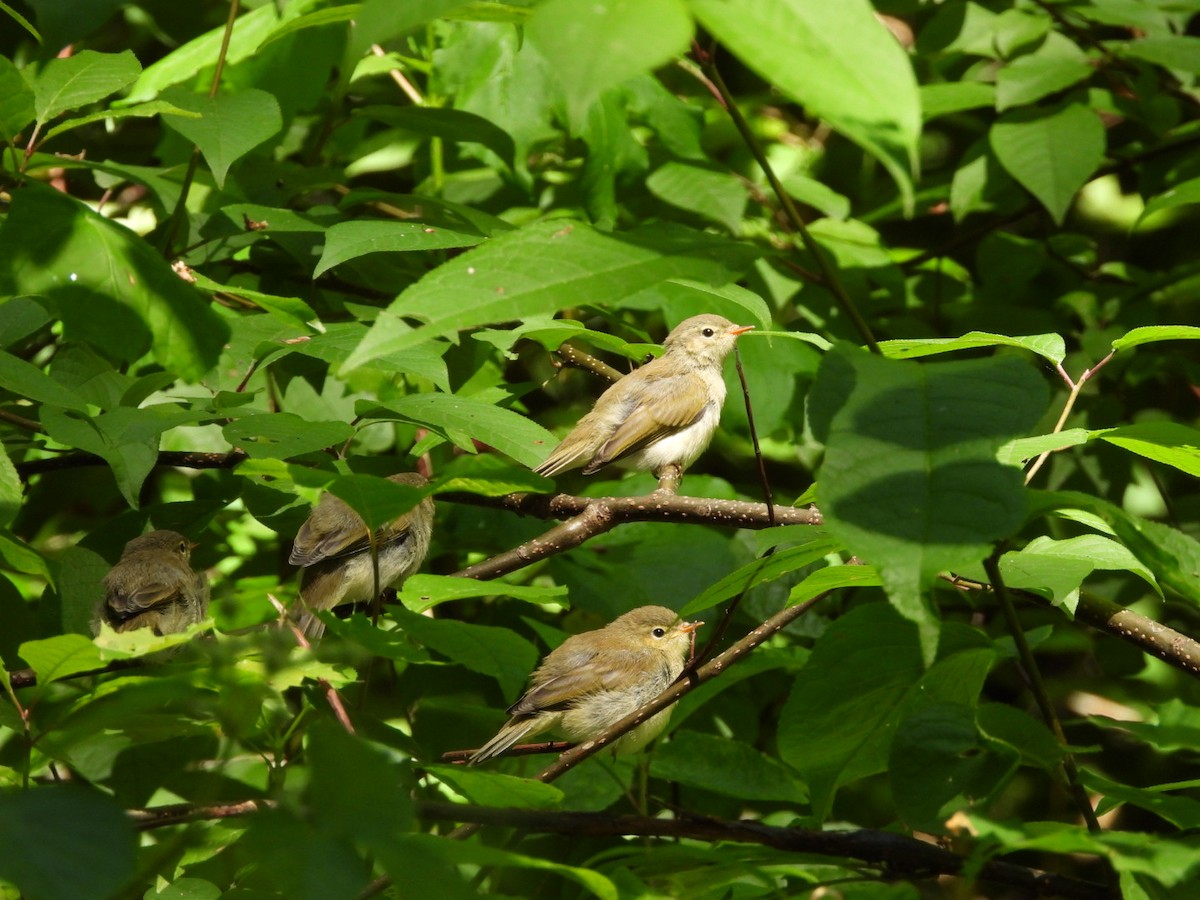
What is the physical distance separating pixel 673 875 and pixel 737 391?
2.64 m

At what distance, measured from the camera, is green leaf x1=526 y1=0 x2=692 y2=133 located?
3.37ft

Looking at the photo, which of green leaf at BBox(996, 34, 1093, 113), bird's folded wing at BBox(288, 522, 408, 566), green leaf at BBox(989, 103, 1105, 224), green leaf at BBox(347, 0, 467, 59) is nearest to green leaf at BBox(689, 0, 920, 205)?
green leaf at BBox(347, 0, 467, 59)

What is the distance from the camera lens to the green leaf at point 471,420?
2461 mm

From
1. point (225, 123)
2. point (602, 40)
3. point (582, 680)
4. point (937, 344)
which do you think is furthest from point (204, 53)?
point (602, 40)

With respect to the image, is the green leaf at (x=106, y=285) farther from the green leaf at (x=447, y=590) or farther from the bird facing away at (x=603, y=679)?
the bird facing away at (x=603, y=679)

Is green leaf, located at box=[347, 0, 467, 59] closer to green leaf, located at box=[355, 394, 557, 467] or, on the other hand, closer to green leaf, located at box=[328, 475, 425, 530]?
green leaf, located at box=[328, 475, 425, 530]

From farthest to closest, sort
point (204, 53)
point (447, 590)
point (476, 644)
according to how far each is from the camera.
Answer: point (204, 53)
point (447, 590)
point (476, 644)

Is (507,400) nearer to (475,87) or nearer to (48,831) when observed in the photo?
(475,87)

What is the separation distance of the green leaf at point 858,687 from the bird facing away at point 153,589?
211 centimetres

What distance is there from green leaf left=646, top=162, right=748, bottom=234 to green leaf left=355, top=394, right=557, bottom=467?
5.22 ft

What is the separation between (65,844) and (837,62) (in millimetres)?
1047

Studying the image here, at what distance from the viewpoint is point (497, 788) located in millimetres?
1913

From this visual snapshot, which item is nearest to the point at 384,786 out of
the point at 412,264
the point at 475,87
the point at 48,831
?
the point at 48,831

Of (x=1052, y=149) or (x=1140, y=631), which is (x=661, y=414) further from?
(x=1140, y=631)
